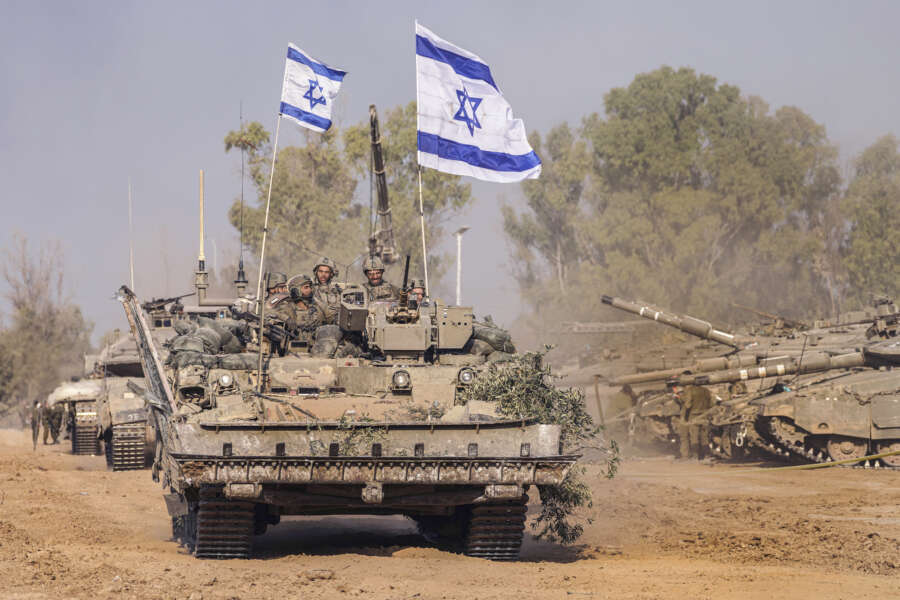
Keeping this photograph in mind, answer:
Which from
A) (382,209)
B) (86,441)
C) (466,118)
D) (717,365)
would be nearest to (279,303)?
(466,118)

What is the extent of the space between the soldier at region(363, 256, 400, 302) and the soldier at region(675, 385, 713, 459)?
11.0 metres

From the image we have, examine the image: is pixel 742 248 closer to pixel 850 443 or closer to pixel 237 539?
pixel 850 443

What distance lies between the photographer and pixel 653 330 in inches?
1312

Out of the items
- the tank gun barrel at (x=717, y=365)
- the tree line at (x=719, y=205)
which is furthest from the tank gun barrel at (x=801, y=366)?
the tree line at (x=719, y=205)

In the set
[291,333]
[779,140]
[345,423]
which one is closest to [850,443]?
[291,333]

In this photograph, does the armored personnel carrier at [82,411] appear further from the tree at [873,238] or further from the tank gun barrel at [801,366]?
the tree at [873,238]

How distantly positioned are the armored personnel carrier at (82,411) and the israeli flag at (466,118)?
13399 millimetres

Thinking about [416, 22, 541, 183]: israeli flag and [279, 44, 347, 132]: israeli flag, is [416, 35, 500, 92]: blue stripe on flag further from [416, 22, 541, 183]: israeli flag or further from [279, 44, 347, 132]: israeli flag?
[279, 44, 347, 132]: israeli flag

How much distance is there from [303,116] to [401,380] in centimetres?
771

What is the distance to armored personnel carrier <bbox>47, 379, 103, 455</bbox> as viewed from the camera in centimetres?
2681

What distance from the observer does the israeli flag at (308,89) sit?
17.8 m

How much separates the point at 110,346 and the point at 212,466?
1792 centimetres

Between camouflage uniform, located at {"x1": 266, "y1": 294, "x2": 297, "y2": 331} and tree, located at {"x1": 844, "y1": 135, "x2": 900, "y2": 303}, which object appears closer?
camouflage uniform, located at {"x1": 266, "y1": 294, "x2": 297, "y2": 331}

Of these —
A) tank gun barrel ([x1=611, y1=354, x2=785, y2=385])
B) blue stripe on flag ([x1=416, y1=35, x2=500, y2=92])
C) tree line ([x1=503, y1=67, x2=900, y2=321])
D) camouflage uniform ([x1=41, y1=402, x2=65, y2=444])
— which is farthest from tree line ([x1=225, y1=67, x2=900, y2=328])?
blue stripe on flag ([x1=416, y1=35, x2=500, y2=92])
